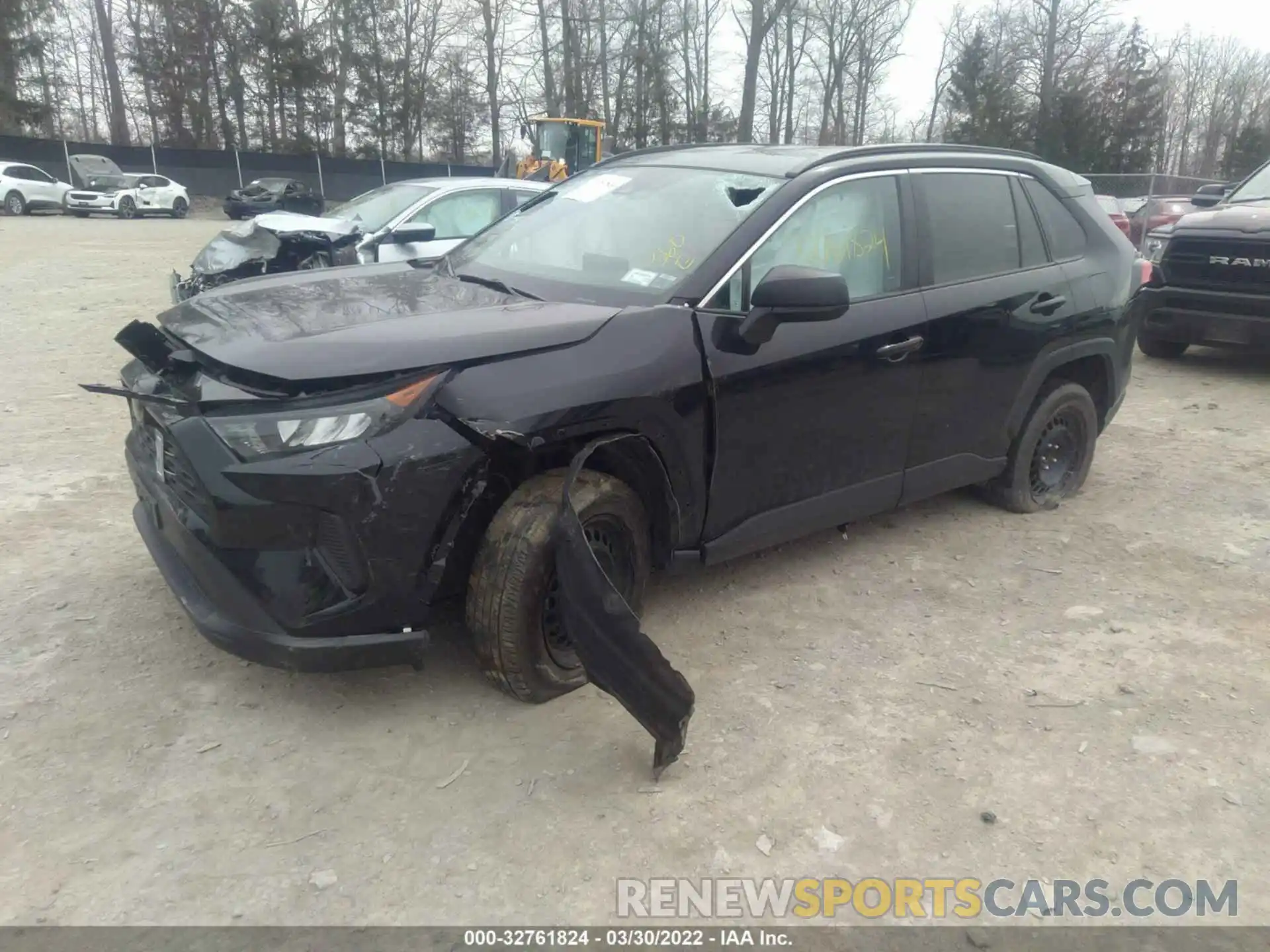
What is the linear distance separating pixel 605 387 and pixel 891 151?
201 cm

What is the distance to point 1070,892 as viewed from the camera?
2494mm

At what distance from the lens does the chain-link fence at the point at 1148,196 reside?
15.5m

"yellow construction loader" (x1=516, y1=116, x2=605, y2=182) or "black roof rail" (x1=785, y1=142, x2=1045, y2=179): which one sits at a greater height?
"yellow construction loader" (x1=516, y1=116, x2=605, y2=182)

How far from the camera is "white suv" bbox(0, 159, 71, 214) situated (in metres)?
27.3

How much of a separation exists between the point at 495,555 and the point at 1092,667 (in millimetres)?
2280

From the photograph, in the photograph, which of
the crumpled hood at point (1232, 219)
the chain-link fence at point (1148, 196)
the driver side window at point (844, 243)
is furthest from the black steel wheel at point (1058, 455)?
the chain-link fence at point (1148, 196)

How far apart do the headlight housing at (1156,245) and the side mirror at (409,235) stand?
6589mm

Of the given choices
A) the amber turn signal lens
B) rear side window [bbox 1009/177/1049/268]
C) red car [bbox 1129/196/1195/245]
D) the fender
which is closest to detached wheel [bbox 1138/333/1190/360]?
the fender

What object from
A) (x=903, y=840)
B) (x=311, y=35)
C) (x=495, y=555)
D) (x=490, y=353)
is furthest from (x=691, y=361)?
(x=311, y=35)

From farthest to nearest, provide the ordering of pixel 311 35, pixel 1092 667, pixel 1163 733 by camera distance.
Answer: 1. pixel 311 35
2. pixel 1092 667
3. pixel 1163 733

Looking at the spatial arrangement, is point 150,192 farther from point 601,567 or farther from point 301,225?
point 601,567

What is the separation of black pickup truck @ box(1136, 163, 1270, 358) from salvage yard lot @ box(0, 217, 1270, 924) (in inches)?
166

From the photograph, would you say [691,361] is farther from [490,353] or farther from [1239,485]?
[1239,485]

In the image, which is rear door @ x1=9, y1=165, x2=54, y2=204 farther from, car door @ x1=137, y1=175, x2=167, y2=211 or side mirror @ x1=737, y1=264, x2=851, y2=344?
side mirror @ x1=737, y1=264, x2=851, y2=344
